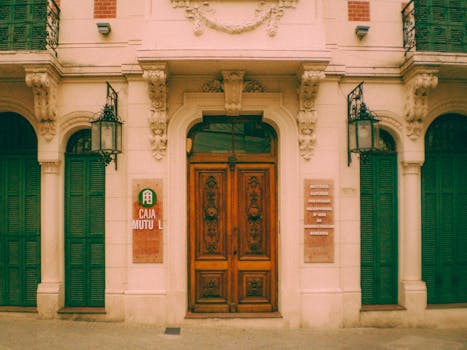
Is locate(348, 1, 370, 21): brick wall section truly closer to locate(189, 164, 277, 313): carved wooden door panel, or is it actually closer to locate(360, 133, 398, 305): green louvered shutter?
locate(360, 133, 398, 305): green louvered shutter

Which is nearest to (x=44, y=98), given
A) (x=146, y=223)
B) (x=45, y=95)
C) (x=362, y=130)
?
(x=45, y=95)

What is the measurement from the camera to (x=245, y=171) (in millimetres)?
7832

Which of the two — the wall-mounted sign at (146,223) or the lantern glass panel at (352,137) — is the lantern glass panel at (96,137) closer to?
the wall-mounted sign at (146,223)

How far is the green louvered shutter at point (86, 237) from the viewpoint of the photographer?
774cm

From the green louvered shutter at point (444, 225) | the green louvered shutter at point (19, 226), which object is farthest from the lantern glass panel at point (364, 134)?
the green louvered shutter at point (19, 226)

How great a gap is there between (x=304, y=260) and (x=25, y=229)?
16.5 feet

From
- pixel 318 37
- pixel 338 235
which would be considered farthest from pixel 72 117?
pixel 338 235

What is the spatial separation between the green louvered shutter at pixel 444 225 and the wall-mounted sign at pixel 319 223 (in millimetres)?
1892

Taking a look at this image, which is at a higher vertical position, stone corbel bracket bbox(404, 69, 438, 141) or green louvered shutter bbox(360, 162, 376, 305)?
stone corbel bracket bbox(404, 69, 438, 141)

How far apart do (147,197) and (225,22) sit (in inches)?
126

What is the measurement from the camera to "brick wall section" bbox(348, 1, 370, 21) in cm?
774

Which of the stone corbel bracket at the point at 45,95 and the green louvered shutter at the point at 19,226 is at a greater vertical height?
the stone corbel bracket at the point at 45,95

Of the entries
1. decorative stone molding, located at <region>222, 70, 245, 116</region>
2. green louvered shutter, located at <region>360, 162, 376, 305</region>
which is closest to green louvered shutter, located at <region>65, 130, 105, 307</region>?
decorative stone molding, located at <region>222, 70, 245, 116</region>

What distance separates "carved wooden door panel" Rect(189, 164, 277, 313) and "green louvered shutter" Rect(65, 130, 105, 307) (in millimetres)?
1638
